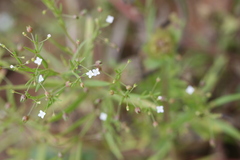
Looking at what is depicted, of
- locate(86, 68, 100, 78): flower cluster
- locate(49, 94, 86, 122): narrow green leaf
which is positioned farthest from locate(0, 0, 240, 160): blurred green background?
locate(86, 68, 100, 78): flower cluster

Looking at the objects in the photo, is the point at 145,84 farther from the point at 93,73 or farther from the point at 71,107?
the point at 93,73

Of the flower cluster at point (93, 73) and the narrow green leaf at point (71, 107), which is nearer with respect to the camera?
the flower cluster at point (93, 73)

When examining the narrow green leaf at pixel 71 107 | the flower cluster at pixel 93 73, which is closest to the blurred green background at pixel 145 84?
the narrow green leaf at pixel 71 107

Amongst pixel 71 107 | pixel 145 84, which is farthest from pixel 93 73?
pixel 145 84

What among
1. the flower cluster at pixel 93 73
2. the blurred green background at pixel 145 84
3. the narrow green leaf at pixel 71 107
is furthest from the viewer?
the blurred green background at pixel 145 84

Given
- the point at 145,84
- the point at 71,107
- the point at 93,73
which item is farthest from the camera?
the point at 145,84

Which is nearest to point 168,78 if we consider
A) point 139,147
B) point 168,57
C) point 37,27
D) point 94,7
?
point 168,57

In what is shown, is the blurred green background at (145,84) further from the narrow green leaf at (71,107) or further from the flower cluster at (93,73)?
the flower cluster at (93,73)

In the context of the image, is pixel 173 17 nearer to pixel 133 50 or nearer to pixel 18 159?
pixel 133 50

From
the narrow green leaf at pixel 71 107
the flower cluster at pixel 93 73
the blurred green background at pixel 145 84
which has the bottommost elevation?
the flower cluster at pixel 93 73

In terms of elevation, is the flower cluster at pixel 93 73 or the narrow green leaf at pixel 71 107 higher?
the narrow green leaf at pixel 71 107

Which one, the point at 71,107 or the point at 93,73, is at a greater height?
the point at 71,107

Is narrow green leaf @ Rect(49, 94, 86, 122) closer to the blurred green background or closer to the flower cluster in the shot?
the blurred green background
